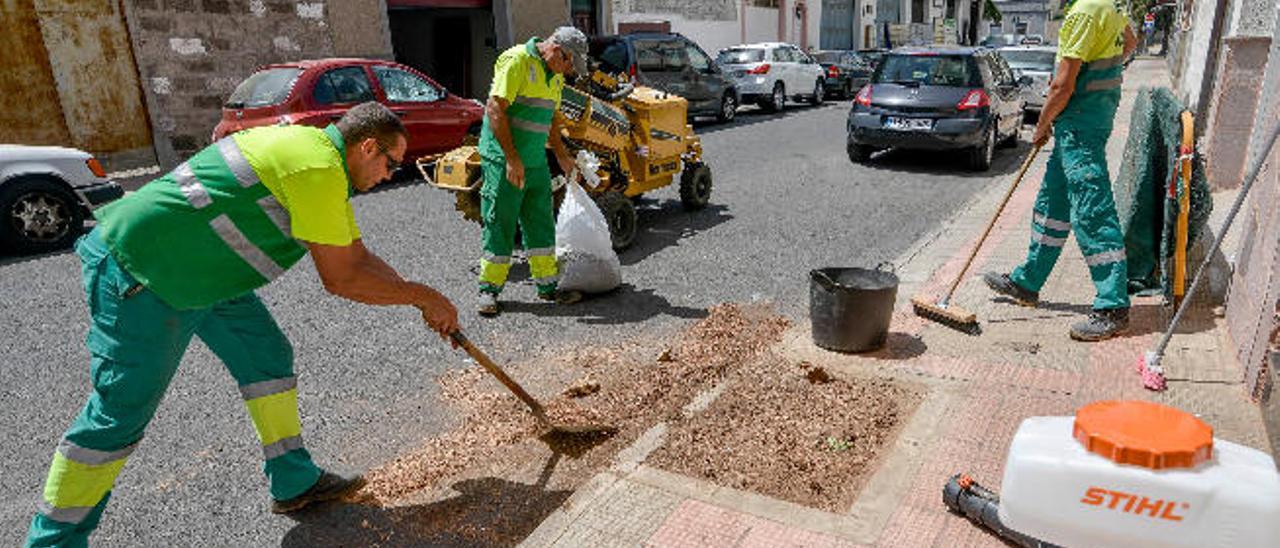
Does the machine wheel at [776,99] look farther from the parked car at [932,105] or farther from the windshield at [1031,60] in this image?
the parked car at [932,105]

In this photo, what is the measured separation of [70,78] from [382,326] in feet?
32.6

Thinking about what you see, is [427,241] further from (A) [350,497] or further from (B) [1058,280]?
(B) [1058,280]

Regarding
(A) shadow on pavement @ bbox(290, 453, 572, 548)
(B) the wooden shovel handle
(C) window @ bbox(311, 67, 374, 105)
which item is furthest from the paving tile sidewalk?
(C) window @ bbox(311, 67, 374, 105)

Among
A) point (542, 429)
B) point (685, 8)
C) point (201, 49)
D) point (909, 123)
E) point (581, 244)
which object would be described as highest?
point (685, 8)

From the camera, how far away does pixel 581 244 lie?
18.7 ft

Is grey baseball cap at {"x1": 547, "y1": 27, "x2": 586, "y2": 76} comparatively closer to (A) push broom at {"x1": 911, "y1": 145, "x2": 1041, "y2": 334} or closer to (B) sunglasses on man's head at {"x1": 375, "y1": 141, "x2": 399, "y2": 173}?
(B) sunglasses on man's head at {"x1": 375, "y1": 141, "x2": 399, "y2": 173}

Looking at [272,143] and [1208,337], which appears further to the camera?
[1208,337]

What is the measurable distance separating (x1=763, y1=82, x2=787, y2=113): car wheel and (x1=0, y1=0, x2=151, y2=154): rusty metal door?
12.5 m

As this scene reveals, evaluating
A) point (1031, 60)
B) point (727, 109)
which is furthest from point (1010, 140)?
point (727, 109)

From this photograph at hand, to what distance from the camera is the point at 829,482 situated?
331cm

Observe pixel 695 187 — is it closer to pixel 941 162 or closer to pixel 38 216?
pixel 941 162

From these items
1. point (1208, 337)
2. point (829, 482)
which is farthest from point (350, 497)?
point (1208, 337)

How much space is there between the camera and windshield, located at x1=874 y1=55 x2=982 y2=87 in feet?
35.2

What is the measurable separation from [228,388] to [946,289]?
4525 mm
